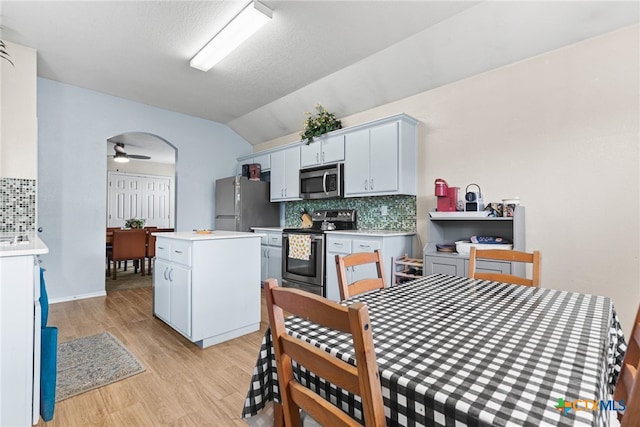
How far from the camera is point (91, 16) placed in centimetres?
257

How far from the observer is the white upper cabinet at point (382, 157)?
3297 millimetres

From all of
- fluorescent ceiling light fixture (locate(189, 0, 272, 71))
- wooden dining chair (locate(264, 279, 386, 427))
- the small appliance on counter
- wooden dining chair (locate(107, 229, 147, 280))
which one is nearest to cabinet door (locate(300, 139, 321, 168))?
fluorescent ceiling light fixture (locate(189, 0, 272, 71))

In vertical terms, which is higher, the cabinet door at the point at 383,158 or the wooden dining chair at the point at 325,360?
the cabinet door at the point at 383,158

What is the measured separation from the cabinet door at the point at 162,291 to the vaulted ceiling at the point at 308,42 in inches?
84.1

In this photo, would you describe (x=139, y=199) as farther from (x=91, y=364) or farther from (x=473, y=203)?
(x=473, y=203)

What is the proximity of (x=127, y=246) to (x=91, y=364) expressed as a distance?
3129mm

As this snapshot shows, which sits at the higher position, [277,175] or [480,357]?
[277,175]

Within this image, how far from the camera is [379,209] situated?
12.7 ft

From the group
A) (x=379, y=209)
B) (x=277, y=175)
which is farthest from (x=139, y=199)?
(x=379, y=209)

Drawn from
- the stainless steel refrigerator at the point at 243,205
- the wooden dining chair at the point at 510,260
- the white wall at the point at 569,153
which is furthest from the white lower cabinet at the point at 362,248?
the stainless steel refrigerator at the point at 243,205

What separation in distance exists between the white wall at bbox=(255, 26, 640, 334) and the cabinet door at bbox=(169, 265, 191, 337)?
2723 mm

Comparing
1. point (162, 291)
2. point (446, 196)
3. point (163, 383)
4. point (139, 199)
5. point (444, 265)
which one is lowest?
point (163, 383)

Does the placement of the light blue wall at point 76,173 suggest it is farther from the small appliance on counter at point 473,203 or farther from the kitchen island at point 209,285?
the small appliance on counter at point 473,203

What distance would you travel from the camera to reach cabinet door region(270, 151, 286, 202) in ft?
15.3
